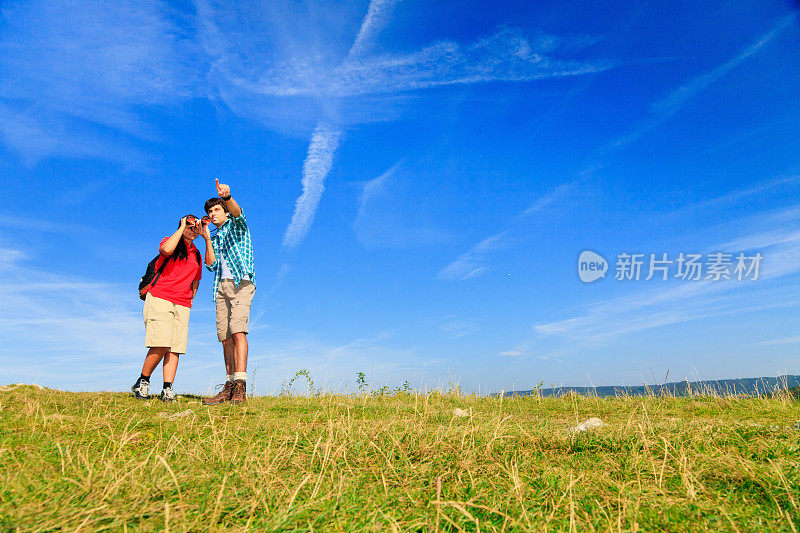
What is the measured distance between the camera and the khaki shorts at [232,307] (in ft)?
23.0

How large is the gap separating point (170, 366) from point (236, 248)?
223cm

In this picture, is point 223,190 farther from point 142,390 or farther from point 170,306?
point 142,390

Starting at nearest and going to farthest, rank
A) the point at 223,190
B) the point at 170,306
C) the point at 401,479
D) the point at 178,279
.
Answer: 1. the point at 401,479
2. the point at 223,190
3. the point at 170,306
4. the point at 178,279

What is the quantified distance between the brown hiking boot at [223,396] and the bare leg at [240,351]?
14.2 inches

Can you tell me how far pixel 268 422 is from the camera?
191 inches

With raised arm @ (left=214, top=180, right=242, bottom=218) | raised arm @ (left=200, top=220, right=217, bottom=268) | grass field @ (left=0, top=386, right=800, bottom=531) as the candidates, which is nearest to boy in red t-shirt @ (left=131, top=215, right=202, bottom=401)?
raised arm @ (left=200, top=220, right=217, bottom=268)

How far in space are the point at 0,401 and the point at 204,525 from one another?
571cm

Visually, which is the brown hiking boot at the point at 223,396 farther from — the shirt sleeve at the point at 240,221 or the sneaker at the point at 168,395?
the shirt sleeve at the point at 240,221

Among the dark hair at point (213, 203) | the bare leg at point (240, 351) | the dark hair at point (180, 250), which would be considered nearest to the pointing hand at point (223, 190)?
the dark hair at point (213, 203)

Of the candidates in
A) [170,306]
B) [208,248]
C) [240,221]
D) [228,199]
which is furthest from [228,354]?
[228,199]

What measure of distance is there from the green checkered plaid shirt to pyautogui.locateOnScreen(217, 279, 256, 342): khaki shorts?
10 cm

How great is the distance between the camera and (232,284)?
720 cm

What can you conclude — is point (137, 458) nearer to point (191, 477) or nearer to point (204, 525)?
Result: point (191, 477)

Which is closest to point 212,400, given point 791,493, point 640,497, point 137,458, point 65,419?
point 65,419
